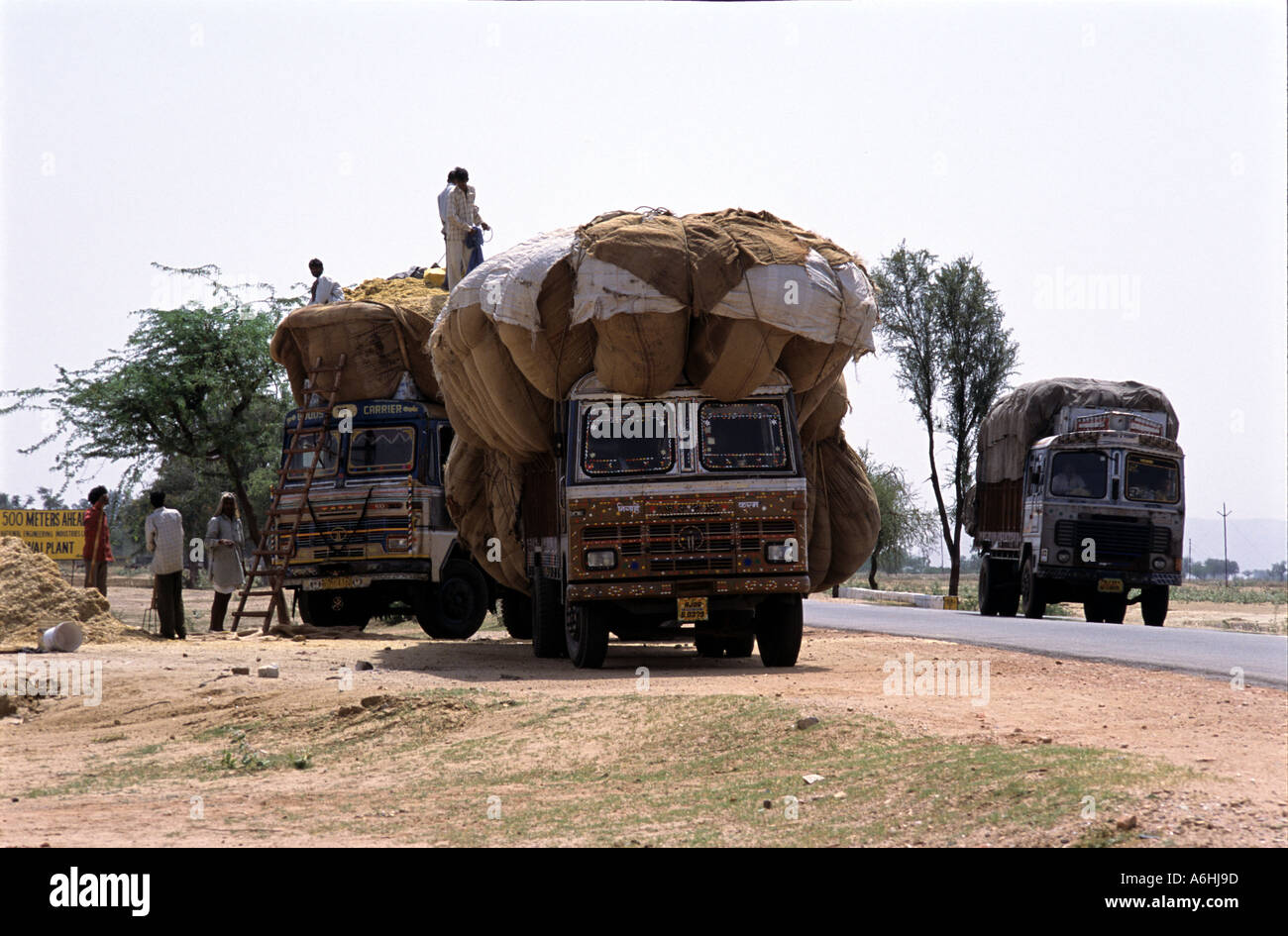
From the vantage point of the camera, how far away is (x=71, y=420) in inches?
1171

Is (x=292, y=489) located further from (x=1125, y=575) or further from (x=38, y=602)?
(x=1125, y=575)

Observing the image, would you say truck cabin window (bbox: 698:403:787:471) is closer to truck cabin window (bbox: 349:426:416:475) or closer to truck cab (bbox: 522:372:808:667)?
truck cab (bbox: 522:372:808:667)

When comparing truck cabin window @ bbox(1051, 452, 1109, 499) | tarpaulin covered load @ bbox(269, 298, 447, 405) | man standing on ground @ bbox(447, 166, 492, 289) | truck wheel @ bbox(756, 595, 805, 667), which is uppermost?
man standing on ground @ bbox(447, 166, 492, 289)

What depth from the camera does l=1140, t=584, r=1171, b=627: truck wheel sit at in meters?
24.4

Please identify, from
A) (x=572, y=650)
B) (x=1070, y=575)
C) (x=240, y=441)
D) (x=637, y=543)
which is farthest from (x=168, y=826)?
(x=240, y=441)

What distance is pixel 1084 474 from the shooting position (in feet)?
78.5

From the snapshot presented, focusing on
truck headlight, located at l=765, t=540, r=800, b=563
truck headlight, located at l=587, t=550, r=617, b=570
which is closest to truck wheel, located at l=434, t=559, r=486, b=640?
truck headlight, located at l=587, t=550, r=617, b=570

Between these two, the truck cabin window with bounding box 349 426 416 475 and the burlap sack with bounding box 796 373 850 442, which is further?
the truck cabin window with bounding box 349 426 416 475

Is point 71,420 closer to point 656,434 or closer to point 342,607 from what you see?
point 342,607

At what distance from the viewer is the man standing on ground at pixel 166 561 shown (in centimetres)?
1683

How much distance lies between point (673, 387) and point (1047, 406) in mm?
15003

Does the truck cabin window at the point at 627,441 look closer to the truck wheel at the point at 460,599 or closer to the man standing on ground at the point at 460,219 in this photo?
the man standing on ground at the point at 460,219

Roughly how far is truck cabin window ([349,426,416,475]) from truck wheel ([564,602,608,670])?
5.17m
